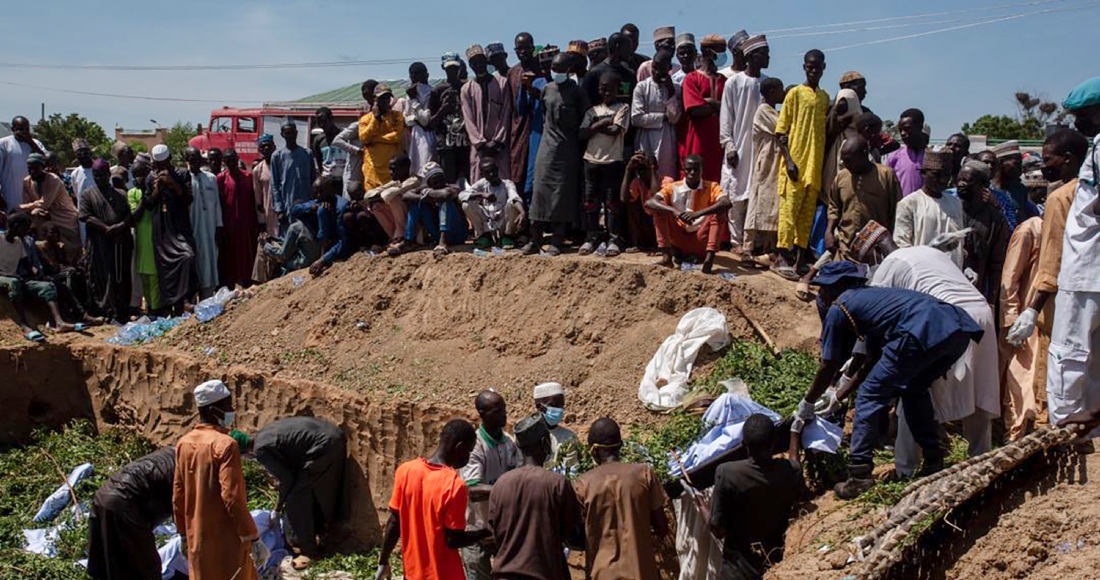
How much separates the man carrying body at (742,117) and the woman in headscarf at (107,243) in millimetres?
7295

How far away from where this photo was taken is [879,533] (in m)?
5.30

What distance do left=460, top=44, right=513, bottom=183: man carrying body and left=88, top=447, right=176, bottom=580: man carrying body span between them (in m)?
5.16

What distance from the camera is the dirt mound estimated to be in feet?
29.1

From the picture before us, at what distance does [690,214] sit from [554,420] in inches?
116

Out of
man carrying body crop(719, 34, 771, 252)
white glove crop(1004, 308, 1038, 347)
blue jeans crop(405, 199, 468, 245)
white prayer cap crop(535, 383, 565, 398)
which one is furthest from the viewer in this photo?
blue jeans crop(405, 199, 468, 245)

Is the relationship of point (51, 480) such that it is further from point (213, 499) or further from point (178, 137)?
point (178, 137)

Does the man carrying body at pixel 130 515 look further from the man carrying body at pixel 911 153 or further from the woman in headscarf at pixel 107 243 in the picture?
the man carrying body at pixel 911 153

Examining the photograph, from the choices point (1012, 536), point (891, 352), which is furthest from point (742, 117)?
point (1012, 536)

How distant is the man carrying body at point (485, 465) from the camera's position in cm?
672

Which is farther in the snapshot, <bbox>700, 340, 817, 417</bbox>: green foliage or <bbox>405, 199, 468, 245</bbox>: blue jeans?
<bbox>405, 199, 468, 245</bbox>: blue jeans

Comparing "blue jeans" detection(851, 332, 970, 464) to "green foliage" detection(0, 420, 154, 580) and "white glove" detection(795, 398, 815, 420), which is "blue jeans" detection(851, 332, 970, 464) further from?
"green foliage" detection(0, 420, 154, 580)

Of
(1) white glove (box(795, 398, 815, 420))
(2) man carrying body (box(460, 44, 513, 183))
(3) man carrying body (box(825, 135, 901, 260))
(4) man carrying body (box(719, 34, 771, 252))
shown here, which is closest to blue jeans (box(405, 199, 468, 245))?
(2) man carrying body (box(460, 44, 513, 183))

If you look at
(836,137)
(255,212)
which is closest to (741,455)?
(836,137)

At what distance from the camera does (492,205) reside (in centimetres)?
1091
